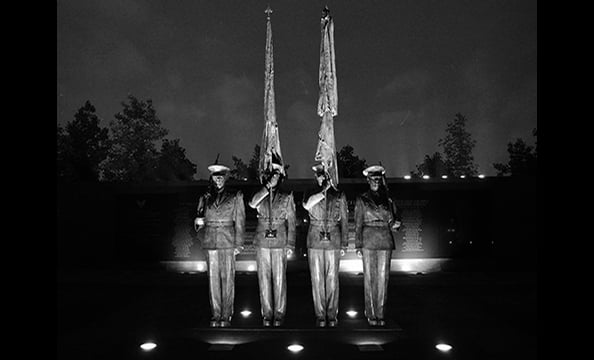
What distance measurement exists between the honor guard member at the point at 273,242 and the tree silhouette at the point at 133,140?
39.9ft

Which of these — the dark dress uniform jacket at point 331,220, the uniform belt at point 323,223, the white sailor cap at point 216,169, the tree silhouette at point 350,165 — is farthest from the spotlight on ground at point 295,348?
the tree silhouette at point 350,165

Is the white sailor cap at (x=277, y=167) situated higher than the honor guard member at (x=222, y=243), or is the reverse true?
the white sailor cap at (x=277, y=167)

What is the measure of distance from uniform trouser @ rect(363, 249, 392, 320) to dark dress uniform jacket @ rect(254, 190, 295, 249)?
1208 mm

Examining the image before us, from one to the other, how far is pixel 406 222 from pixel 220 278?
8.27m

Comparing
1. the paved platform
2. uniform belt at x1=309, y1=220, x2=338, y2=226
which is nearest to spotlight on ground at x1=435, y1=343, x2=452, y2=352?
the paved platform

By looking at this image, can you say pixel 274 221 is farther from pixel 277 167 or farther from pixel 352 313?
pixel 352 313

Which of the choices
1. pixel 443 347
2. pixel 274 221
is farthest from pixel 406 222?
pixel 274 221

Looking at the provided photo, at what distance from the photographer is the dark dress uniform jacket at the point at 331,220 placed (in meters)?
6.25

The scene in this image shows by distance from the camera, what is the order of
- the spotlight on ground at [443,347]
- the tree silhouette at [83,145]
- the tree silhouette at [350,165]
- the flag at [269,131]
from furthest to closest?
1. the tree silhouette at [83,145]
2. the tree silhouette at [350,165]
3. the flag at [269,131]
4. the spotlight on ground at [443,347]

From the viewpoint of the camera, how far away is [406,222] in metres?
13.1

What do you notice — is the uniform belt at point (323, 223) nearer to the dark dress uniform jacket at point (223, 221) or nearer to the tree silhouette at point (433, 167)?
the dark dress uniform jacket at point (223, 221)

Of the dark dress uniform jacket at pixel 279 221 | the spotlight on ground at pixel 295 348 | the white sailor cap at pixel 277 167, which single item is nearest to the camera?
the spotlight on ground at pixel 295 348

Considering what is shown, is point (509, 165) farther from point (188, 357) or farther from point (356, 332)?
point (188, 357)

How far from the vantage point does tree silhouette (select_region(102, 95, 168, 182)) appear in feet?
56.6
